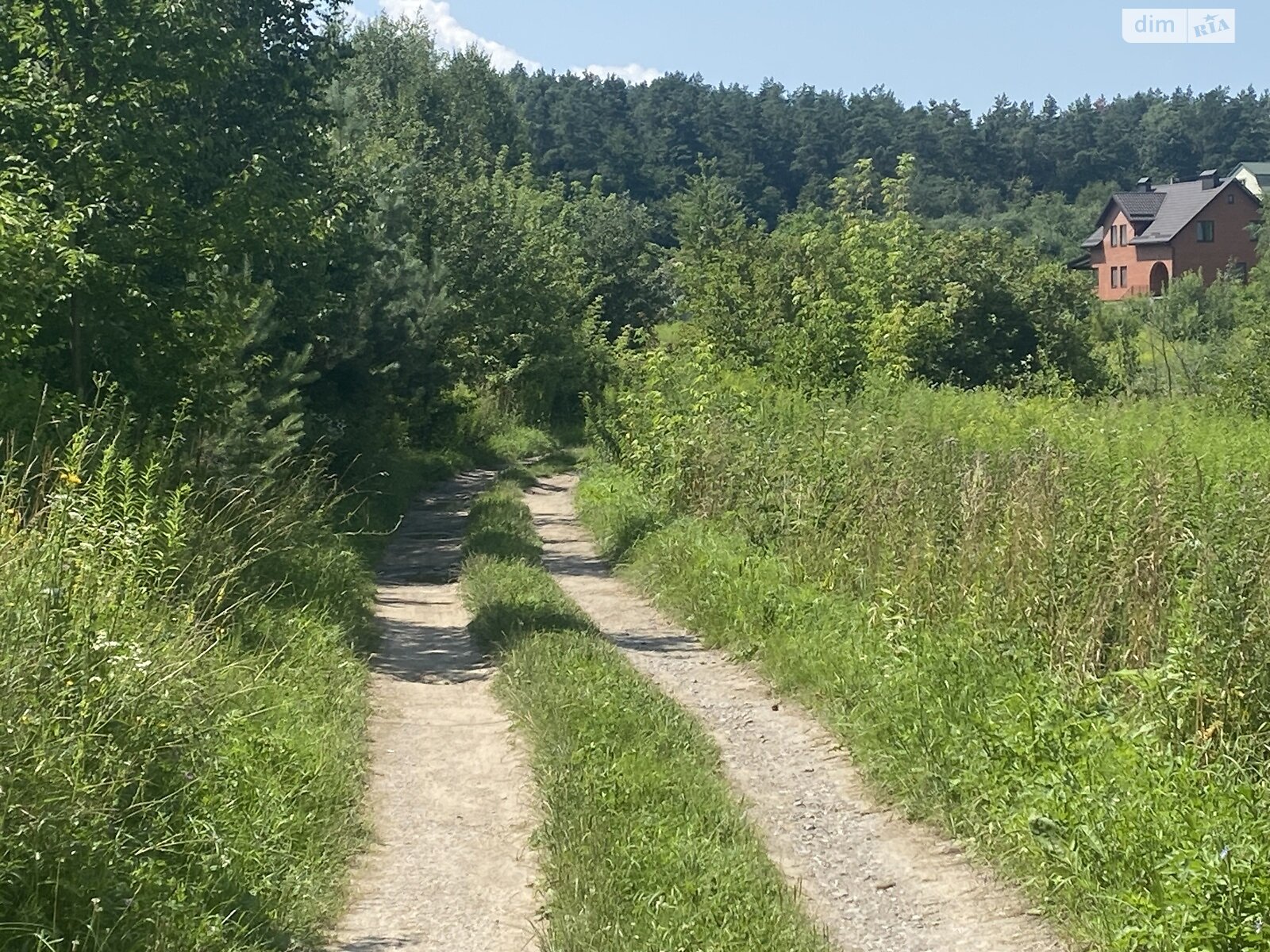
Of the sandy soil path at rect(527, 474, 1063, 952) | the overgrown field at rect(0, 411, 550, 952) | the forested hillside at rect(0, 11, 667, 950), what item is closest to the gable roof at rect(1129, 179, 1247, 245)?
the forested hillside at rect(0, 11, 667, 950)

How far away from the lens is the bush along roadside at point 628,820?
5.59m

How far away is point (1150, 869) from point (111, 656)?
426 centimetres

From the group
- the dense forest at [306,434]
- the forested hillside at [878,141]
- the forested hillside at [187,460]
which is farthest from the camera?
the forested hillside at [878,141]

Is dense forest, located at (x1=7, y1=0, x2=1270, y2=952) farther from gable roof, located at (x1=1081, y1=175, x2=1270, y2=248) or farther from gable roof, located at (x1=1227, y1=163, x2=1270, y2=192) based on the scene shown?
gable roof, located at (x1=1227, y1=163, x2=1270, y2=192)

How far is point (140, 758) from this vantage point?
18.4 ft

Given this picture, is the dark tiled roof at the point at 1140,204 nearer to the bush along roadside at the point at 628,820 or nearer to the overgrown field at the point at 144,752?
the bush along roadside at the point at 628,820

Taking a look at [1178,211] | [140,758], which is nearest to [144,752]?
[140,758]

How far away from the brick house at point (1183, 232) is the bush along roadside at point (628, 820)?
239ft

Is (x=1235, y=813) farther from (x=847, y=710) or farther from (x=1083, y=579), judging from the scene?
(x=847, y=710)

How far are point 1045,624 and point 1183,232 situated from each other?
253ft

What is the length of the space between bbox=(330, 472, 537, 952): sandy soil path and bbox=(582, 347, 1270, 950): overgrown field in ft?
7.16

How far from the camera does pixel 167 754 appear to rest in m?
5.87

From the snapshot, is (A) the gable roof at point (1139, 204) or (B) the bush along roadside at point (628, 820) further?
(A) the gable roof at point (1139, 204)

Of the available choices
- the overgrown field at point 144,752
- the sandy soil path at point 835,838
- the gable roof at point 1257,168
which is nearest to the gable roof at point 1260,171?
the gable roof at point 1257,168
